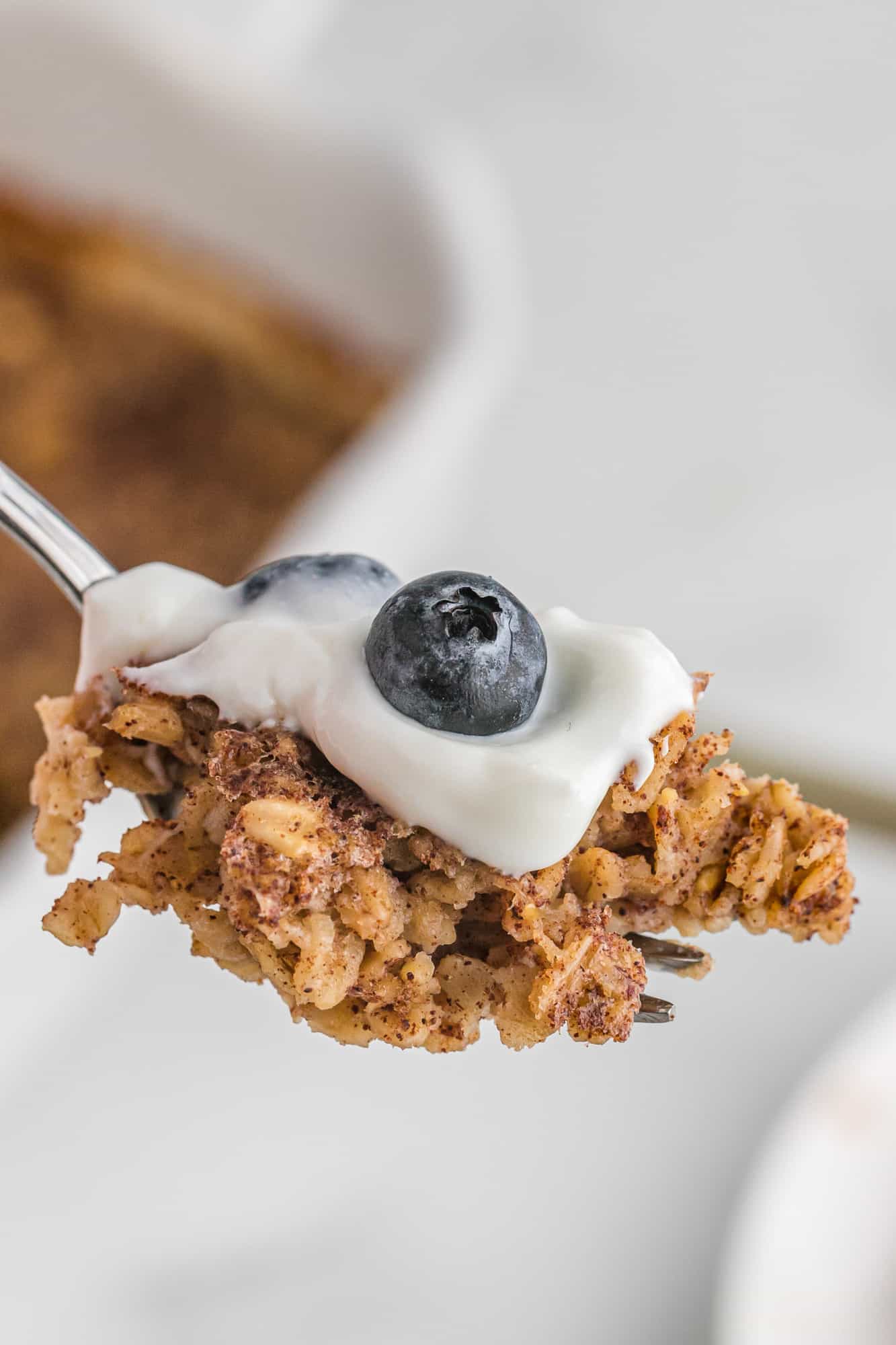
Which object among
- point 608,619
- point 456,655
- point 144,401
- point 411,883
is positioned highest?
point 608,619

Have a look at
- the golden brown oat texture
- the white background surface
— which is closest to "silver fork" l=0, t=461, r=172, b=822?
the golden brown oat texture

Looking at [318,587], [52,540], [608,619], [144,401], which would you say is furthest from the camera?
[144,401]

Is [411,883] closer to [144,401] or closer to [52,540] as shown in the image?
[52,540]

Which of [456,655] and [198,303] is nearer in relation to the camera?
[456,655]

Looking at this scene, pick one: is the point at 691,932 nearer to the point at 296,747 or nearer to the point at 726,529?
the point at 296,747

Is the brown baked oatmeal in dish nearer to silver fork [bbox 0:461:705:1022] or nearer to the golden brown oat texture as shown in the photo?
silver fork [bbox 0:461:705:1022]

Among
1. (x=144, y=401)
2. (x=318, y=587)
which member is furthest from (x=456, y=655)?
(x=144, y=401)
